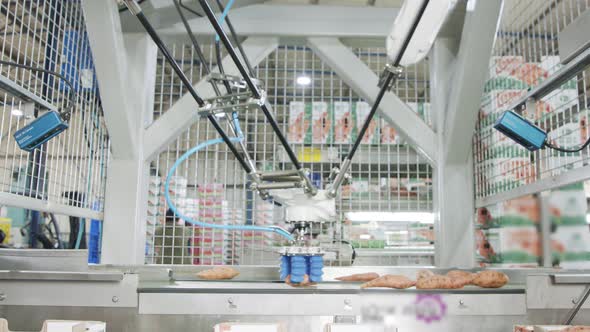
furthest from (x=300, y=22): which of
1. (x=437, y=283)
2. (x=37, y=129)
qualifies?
(x=437, y=283)

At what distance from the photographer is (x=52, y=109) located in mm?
1646

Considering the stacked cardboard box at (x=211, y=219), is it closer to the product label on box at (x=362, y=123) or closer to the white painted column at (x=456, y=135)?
the product label on box at (x=362, y=123)

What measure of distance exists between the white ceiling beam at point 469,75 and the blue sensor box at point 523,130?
0.46m

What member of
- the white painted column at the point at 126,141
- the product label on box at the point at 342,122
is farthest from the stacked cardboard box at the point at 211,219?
the product label on box at the point at 342,122

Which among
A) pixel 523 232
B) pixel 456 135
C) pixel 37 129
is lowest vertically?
pixel 523 232

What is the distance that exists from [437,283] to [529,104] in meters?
0.66

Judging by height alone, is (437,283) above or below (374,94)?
below

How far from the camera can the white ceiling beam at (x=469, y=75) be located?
5.50ft

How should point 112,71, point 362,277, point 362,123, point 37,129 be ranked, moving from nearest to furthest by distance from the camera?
1. point 37,129
2. point 362,277
3. point 112,71
4. point 362,123

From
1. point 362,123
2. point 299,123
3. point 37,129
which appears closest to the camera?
point 37,129

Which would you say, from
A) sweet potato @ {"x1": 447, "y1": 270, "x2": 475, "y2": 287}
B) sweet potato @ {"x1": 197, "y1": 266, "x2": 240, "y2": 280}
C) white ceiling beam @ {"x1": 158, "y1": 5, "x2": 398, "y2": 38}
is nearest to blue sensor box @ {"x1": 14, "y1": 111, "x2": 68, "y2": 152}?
sweet potato @ {"x1": 197, "y1": 266, "x2": 240, "y2": 280}

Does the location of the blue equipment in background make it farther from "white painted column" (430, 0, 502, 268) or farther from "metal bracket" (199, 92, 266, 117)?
"white painted column" (430, 0, 502, 268)

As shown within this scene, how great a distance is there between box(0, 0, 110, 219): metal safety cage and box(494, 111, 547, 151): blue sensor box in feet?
4.09

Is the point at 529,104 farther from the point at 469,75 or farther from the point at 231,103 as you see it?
the point at 231,103
